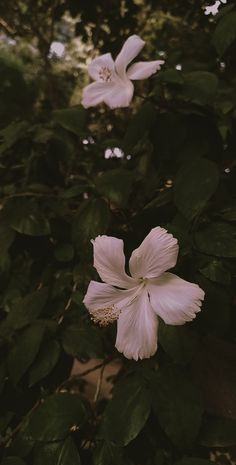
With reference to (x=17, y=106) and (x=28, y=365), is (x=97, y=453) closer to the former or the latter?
(x=28, y=365)

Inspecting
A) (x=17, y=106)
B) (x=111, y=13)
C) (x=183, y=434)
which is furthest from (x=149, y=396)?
(x=111, y=13)

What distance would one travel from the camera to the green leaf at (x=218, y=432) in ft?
1.85

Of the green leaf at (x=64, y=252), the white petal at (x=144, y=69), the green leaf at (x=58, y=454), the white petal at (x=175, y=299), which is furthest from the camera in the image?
the green leaf at (x=64, y=252)

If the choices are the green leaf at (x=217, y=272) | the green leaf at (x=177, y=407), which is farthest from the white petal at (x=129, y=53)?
the green leaf at (x=177, y=407)

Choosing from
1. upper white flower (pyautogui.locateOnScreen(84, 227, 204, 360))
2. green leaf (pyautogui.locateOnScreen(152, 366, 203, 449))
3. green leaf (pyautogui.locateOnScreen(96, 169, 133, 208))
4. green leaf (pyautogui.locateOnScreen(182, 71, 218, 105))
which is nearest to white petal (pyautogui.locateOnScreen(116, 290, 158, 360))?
upper white flower (pyautogui.locateOnScreen(84, 227, 204, 360))

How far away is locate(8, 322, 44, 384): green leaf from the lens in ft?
2.11

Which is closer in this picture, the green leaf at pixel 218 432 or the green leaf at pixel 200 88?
the green leaf at pixel 218 432

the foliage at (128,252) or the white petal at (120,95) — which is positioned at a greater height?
the white petal at (120,95)

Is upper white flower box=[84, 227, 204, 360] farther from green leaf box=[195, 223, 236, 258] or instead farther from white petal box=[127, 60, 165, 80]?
white petal box=[127, 60, 165, 80]

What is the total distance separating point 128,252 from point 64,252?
14 cm

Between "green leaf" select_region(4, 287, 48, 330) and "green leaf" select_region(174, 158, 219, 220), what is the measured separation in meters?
0.29

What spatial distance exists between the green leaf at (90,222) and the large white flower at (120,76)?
0.53ft

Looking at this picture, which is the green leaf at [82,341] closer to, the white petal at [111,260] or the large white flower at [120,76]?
the white petal at [111,260]

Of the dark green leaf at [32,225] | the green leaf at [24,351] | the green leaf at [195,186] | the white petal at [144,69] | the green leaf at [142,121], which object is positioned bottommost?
the green leaf at [24,351]
